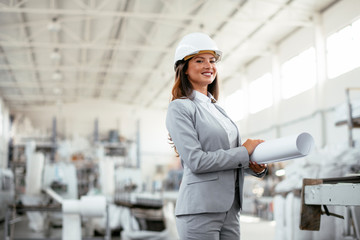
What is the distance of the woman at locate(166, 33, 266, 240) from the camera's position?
1.34 meters

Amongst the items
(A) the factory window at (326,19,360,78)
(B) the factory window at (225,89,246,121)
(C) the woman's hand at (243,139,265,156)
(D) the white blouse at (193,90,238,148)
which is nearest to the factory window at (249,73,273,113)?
(B) the factory window at (225,89,246,121)

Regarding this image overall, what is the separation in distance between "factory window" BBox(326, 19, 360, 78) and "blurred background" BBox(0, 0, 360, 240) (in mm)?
42

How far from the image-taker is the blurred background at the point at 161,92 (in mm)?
4500

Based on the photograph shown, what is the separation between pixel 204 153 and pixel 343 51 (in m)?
9.43

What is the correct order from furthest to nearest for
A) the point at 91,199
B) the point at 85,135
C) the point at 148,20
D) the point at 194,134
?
the point at 85,135, the point at 148,20, the point at 91,199, the point at 194,134

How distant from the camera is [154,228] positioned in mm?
7078

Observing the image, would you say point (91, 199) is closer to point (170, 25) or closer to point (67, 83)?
point (170, 25)

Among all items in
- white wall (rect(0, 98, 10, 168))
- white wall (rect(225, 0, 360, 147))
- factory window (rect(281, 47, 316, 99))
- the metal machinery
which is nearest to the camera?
the metal machinery

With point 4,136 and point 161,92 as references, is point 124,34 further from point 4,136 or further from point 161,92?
point 4,136

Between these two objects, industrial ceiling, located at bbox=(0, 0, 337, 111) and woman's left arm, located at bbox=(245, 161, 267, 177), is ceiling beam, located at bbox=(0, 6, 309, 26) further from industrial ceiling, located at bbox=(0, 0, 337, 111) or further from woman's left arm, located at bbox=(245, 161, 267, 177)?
woman's left arm, located at bbox=(245, 161, 267, 177)

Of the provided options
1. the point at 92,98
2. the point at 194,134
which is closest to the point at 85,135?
the point at 92,98

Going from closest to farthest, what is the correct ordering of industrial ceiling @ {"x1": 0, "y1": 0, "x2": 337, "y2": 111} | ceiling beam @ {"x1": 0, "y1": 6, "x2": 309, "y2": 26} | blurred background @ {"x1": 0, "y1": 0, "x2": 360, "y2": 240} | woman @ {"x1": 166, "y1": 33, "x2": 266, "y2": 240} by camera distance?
woman @ {"x1": 166, "y1": 33, "x2": 266, "y2": 240} < blurred background @ {"x1": 0, "y1": 0, "x2": 360, "y2": 240} < ceiling beam @ {"x1": 0, "y1": 6, "x2": 309, "y2": 26} < industrial ceiling @ {"x1": 0, "y1": 0, "x2": 337, "y2": 111}

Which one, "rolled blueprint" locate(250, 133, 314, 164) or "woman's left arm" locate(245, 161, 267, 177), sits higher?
"rolled blueprint" locate(250, 133, 314, 164)

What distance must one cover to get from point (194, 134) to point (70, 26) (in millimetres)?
13437
